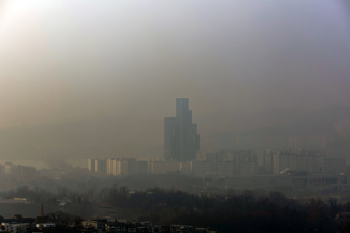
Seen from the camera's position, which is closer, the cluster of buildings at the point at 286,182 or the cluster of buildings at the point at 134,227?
the cluster of buildings at the point at 134,227

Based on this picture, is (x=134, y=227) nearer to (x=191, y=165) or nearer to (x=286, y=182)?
(x=286, y=182)

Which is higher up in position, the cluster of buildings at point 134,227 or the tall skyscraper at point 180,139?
the tall skyscraper at point 180,139

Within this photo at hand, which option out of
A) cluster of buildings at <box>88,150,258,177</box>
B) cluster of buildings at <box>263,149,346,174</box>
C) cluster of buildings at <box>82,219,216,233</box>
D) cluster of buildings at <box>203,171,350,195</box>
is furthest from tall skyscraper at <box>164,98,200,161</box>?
cluster of buildings at <box>82,219,216,233</box>

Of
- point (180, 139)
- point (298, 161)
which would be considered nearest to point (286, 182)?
point (298, 161)

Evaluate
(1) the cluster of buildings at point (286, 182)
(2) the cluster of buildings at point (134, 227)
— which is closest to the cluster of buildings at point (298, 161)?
(1) the cluster of buildings at point (286, 182)

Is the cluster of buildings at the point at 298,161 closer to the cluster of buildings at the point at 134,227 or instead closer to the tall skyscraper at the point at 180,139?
the tall skyscraper at the point at 180,139

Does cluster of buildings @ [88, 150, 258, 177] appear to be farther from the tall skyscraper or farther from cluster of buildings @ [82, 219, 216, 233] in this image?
cluster of buildings @ [82, 219, 216, 233]
